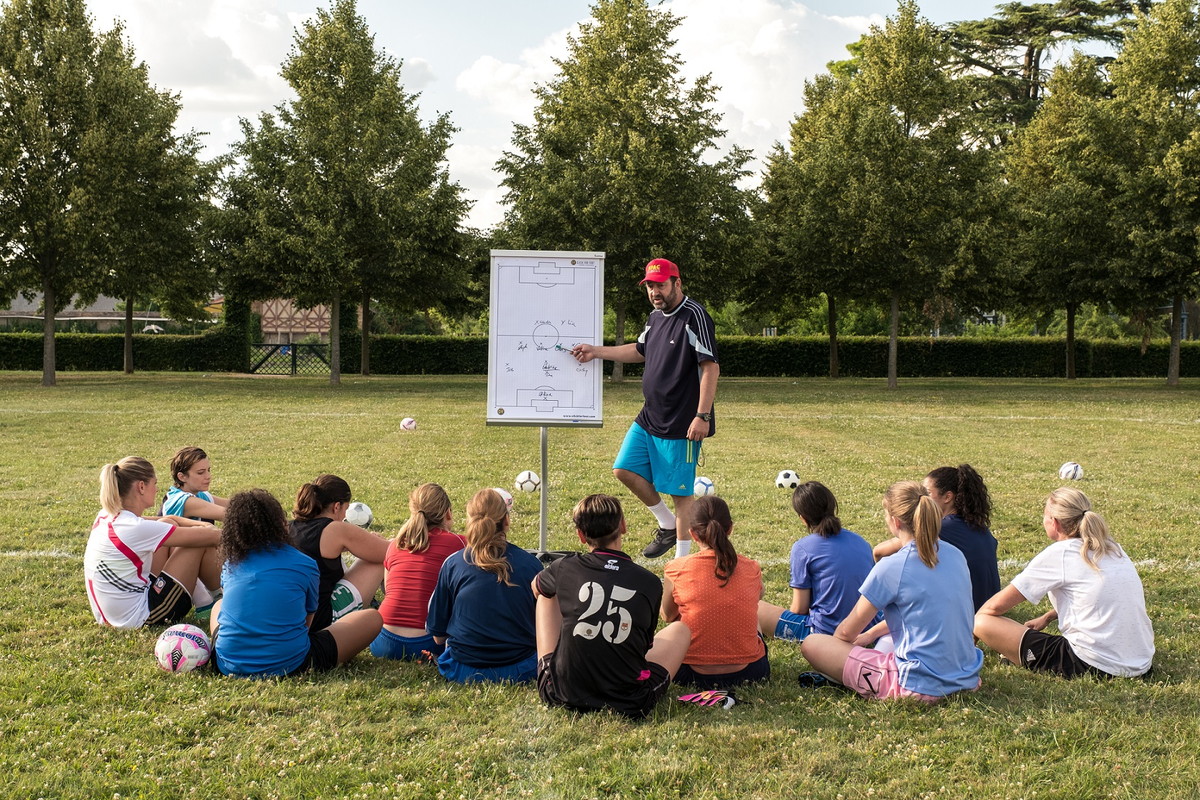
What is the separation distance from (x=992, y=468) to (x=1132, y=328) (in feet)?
117

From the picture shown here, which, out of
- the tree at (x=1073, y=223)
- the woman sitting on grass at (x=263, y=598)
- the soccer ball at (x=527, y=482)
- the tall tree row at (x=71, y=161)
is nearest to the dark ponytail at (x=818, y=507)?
the woman sitting on grass at (x=263, y=598)

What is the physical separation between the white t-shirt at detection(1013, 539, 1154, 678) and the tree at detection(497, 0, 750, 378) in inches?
966

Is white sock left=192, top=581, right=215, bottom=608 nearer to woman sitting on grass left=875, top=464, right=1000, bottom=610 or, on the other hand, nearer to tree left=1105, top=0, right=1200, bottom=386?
woman sitting on grass left=875, top=464, right=1000, bottom=610

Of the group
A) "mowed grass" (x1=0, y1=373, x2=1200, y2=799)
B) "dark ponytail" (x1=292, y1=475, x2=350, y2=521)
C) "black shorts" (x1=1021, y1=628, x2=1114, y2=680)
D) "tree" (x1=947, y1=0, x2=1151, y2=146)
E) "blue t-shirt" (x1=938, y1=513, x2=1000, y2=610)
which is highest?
"tree" (x1=947, y1=0, x2=1151, y2=146)

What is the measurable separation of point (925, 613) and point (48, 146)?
29.2m

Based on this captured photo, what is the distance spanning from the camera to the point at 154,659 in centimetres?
518

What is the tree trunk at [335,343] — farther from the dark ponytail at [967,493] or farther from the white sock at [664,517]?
the dark ponytail at [967,493]

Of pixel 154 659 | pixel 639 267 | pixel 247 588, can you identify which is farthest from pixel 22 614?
pixel 639 267

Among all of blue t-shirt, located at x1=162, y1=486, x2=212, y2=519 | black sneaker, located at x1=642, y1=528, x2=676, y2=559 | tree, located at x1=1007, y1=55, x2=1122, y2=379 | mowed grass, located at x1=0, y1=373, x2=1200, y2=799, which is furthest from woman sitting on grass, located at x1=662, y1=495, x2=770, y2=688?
tree, located at x1=1007, y1=55, x2=1122, y2=379

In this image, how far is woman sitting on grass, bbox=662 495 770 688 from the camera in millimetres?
4789

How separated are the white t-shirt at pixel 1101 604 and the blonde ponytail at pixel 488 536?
106 inches

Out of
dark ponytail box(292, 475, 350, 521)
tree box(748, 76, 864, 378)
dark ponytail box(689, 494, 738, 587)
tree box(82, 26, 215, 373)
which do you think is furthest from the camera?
tree box(748, 76, 864, 378)

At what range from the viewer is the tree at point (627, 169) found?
29.4 metres

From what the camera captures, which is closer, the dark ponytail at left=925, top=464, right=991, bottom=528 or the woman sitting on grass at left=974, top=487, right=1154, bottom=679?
the woman sitting on grass at left=974, top=487, right=1154, bottom=679
